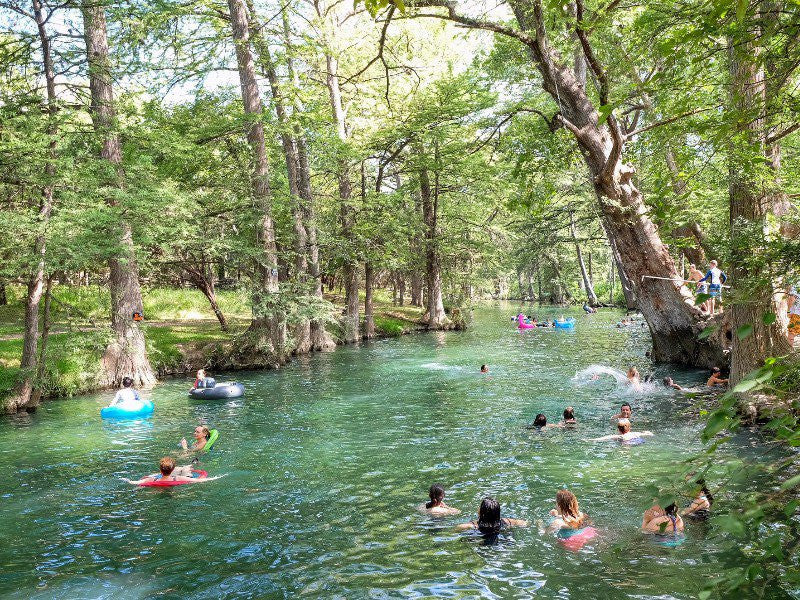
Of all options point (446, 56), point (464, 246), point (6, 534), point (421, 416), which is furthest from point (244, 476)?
point (446, 56)

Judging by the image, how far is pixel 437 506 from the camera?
976 cm

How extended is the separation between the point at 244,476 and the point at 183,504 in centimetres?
163

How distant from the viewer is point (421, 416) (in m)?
17.1

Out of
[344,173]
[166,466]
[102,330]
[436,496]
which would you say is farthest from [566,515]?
[344,173]

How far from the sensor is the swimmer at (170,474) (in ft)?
38.4

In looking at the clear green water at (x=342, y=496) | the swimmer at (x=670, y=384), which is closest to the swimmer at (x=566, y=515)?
the clear green water at (x=342, y=496)

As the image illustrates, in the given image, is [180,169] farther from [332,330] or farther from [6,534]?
[6,534]

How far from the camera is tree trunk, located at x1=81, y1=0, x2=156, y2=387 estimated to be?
2117 cm

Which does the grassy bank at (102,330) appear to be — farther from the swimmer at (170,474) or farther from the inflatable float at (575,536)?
the inflatable float at (575,536)

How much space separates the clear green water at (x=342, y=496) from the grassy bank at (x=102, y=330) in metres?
1.62

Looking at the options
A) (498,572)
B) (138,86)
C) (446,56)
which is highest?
(446,56)

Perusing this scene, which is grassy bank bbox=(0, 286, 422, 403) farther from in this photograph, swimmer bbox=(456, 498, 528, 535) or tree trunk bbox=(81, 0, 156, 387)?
swimmer bbox=(456, 498, 528, 535)

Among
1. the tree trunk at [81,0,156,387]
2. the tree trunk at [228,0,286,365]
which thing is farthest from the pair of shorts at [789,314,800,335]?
the tree trunk at [81,0,156,387]

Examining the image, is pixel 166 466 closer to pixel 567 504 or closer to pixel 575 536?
pixel 567 504
